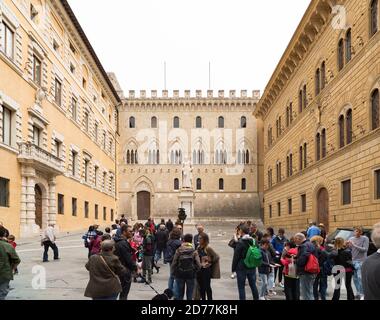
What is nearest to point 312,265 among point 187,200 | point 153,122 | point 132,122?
point 187,200

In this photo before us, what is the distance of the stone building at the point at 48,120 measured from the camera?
23766 millimetres

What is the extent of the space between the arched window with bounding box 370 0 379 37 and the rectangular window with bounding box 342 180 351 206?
274 inches

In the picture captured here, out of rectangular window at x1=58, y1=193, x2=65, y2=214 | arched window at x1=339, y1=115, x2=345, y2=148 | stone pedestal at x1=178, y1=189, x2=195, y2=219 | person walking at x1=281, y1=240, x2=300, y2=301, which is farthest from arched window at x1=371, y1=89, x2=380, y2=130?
rectangular window at x1=58, y1=193, x2=65, y2=214

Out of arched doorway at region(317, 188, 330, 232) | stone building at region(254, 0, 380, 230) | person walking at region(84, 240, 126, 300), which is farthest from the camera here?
arched doorway at region(317, 188, 330, 232)

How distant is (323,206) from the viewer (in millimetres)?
27156

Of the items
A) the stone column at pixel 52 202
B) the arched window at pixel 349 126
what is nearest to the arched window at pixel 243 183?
the stone column at pixel 52 202

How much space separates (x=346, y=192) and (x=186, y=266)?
15.8m

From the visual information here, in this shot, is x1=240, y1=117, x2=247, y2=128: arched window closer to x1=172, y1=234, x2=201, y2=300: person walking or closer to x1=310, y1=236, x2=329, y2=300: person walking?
x1=310, y1=236, x2=329, y2=300: person walking

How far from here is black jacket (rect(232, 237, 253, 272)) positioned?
10.0m

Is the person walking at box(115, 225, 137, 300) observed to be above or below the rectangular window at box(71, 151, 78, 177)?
below

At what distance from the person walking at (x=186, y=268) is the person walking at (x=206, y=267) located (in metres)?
0.37

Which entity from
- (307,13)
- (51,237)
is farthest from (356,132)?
(51,237)

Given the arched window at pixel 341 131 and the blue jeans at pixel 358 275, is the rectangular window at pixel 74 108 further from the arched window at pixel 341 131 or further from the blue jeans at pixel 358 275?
the blue jeans at pixel 358 275
